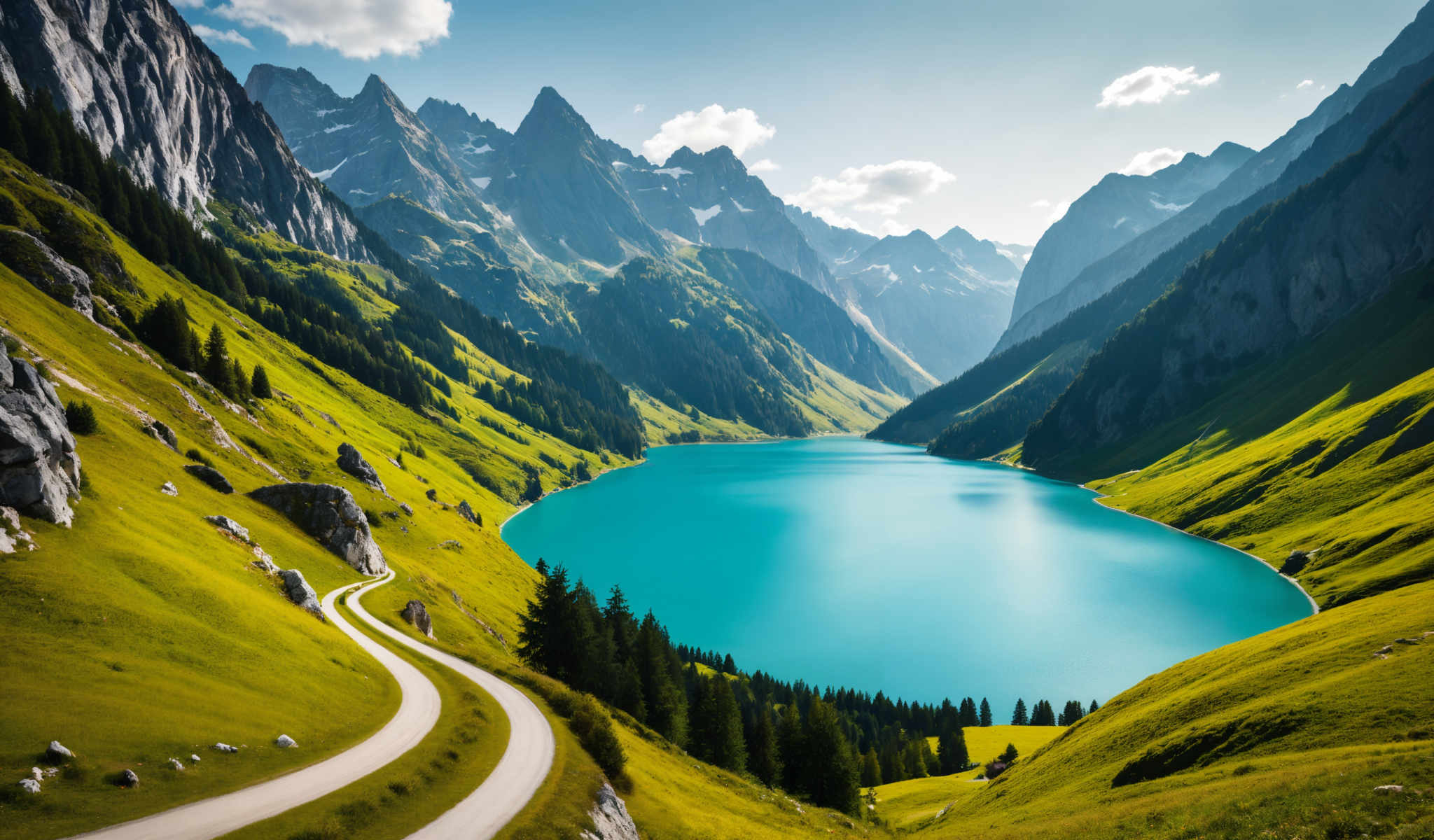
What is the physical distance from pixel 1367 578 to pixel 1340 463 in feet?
163

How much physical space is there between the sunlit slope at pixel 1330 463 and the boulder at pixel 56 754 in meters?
106

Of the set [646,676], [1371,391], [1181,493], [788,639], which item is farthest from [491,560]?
[1371,391]

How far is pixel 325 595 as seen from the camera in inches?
1895

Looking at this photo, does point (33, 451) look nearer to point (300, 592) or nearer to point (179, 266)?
point (300, 592)

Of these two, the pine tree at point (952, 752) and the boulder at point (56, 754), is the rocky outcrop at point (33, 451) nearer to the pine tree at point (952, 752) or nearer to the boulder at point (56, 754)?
the boulder at point (56, 754)

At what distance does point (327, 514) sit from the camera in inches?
2243

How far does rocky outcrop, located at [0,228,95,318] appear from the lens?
65.9 m

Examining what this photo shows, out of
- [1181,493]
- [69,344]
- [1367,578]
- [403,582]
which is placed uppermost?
[1181,493]

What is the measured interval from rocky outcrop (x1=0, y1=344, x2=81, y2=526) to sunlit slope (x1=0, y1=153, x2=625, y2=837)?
1.40 metres

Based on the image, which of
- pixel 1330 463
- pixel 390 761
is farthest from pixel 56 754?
pixel 1330 463

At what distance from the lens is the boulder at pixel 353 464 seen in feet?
271

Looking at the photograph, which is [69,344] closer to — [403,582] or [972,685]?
[403,582]

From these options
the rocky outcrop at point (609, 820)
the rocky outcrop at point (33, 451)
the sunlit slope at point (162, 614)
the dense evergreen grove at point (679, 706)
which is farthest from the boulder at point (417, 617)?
the rocky outcrop at point (609, 820)

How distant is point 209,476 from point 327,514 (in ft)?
30.0
